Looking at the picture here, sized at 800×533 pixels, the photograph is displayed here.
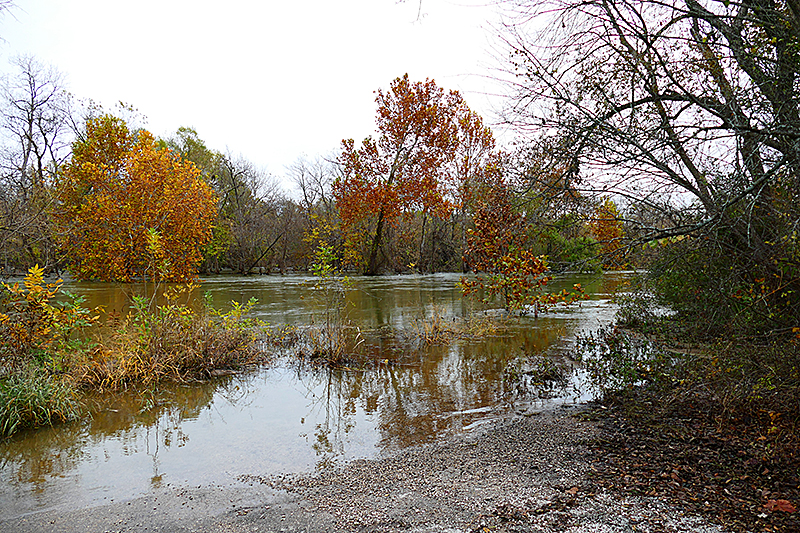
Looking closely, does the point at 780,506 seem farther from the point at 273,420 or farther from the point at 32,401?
the point at 32,401

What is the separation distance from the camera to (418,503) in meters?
3.41

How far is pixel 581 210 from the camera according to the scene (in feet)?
14.8

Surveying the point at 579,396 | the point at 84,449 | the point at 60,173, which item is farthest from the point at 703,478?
the point at 60,173

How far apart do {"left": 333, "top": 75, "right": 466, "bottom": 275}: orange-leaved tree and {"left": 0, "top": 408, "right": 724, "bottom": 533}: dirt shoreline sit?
71.5 feet

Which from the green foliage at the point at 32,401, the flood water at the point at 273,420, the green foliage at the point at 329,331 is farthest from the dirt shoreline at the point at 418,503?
the green foliage at the point at 329,331

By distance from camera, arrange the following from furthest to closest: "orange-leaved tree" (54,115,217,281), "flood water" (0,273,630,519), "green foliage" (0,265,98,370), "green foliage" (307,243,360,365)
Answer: "orange-leaved tree" (54,115,217,281), "green foliage" (307,243,360,365), "green foliage" (0,265,98,370), "flood water" (0,273,630,519)

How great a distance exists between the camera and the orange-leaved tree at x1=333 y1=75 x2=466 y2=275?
24.5 metres

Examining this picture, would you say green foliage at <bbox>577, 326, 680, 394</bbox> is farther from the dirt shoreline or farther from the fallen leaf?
the fallen leaf

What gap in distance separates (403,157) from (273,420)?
21.2 meters

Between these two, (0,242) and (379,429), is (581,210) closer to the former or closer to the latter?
(379,429)

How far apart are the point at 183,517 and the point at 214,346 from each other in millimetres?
4643

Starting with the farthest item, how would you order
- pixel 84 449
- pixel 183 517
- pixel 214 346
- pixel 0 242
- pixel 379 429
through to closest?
pixel 214 346 < pixel 0 242 < pixel 379 429 < pixel 84 449 < pixel 183 517

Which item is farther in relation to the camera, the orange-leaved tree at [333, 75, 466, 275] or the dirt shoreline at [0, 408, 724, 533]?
the orange-leaved tree at [333, 75, 466, 275]

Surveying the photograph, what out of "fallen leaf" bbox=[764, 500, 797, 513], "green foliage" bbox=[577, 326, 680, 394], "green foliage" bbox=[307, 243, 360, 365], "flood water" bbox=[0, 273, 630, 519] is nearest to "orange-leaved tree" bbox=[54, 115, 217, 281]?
"green foliage" bbox=[307, 243, 360, 365]
